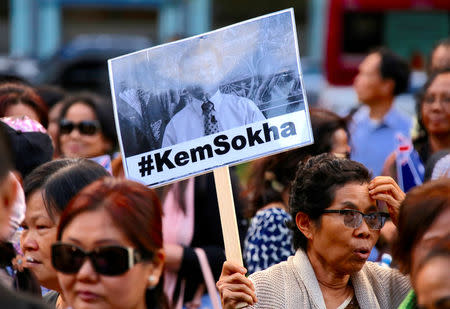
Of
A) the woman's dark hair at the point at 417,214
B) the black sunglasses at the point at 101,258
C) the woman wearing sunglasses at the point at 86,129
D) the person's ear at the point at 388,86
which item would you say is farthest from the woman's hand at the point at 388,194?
the person's ear at the point at 388,86

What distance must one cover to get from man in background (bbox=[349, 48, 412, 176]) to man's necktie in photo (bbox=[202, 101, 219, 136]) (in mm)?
3690

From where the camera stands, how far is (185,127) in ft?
11.0

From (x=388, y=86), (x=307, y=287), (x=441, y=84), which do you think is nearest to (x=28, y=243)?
(x=307, y=287)

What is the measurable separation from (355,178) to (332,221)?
0.19m

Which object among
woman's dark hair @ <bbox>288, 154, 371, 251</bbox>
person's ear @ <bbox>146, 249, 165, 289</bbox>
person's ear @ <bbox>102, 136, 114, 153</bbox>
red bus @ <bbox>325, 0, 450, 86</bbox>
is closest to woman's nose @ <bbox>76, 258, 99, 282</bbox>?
person's ear @ <bbox>146, 249, 165, 289</bbox>

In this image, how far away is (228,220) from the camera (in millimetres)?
3221

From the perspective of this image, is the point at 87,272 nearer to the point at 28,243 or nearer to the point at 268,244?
the point at 28,243

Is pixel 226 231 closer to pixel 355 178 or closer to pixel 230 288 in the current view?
pixel 230 288

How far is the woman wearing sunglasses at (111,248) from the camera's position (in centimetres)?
248

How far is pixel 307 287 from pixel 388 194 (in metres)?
0.46

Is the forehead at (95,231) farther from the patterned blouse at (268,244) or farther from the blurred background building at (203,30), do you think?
the blurred background building at (203,30)

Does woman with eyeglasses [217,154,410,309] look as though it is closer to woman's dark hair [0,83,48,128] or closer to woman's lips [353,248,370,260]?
woman's lips [353,248,370,260]

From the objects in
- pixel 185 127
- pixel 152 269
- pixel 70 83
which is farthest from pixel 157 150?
pixel 70 83

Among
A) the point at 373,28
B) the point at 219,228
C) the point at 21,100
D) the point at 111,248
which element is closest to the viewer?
the point at 111,248
